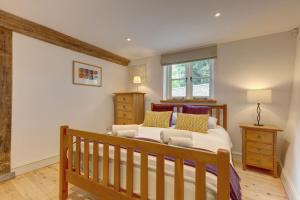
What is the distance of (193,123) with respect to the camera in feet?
8.43

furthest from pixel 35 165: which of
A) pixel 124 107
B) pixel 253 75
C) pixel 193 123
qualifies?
pixel 253 75

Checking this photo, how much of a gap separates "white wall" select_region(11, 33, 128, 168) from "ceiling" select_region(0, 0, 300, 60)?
0.48m

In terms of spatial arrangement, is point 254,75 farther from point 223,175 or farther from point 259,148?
point 223,175

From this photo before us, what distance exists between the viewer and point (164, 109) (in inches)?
132

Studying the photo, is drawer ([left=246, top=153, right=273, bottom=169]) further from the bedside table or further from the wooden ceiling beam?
the wooden ceiling beam

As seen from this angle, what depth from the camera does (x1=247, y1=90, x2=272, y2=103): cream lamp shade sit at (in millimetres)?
2470

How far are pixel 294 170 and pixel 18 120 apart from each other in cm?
377

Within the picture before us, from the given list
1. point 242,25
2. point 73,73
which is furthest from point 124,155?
point 242,25

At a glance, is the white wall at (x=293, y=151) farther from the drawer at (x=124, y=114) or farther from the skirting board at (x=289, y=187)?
the drawer at (x=124, y=114)

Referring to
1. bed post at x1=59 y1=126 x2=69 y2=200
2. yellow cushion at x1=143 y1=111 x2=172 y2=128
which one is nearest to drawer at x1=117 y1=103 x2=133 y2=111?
yellow cushion at x1=143 y1=111 x2=172 y2=128

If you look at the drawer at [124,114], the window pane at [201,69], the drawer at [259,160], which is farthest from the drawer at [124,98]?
the drawer at [259,160]

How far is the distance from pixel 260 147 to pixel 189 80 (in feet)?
6.01

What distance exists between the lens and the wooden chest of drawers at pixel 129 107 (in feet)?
12.2

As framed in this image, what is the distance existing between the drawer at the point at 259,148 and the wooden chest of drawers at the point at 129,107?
225cm
